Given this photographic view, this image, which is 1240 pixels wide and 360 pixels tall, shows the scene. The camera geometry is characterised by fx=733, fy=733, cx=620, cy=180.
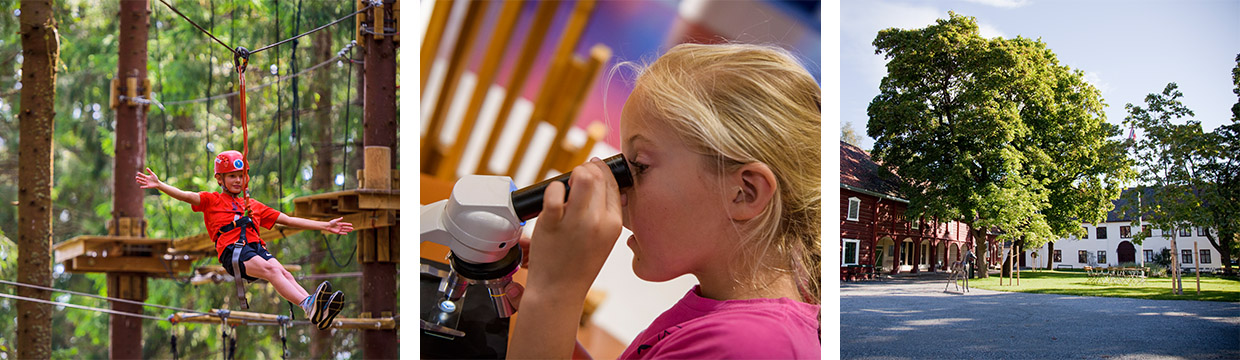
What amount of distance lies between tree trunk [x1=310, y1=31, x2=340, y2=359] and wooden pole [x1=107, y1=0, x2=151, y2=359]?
42.9 inches

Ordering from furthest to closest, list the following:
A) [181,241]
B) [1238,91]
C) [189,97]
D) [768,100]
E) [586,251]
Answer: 1. [189,97]
2. [181,241]
3. [1238,91]
4. [768,100]
5. [586,251]

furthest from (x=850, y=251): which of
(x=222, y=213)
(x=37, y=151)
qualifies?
(x=37, y=151)

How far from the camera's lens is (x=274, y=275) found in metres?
1.95

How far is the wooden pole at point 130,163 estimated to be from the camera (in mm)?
3484

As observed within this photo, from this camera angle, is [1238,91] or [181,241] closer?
[1238,91]

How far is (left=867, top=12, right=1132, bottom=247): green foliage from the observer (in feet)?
9.38

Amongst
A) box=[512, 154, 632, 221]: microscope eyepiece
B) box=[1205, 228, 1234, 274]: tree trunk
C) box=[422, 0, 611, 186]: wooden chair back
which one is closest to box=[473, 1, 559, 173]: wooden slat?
box=[422, 0, 611, 186]: wooden chair back

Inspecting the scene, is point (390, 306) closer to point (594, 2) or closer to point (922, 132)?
point (594, 2)

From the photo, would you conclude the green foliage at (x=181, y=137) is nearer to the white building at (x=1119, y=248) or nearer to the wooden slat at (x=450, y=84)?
the wooden slat at (x=450, y=84)

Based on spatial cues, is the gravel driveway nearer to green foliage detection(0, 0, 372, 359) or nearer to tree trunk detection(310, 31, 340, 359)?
green foliage detection(0, 0, 372, 359)

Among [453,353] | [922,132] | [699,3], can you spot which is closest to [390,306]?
[453,353]

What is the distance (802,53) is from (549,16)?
77cm

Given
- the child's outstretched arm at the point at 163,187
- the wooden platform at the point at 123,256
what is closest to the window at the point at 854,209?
the child's outstretched arm at the point at 163,187

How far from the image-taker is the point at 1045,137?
2.91 meters
